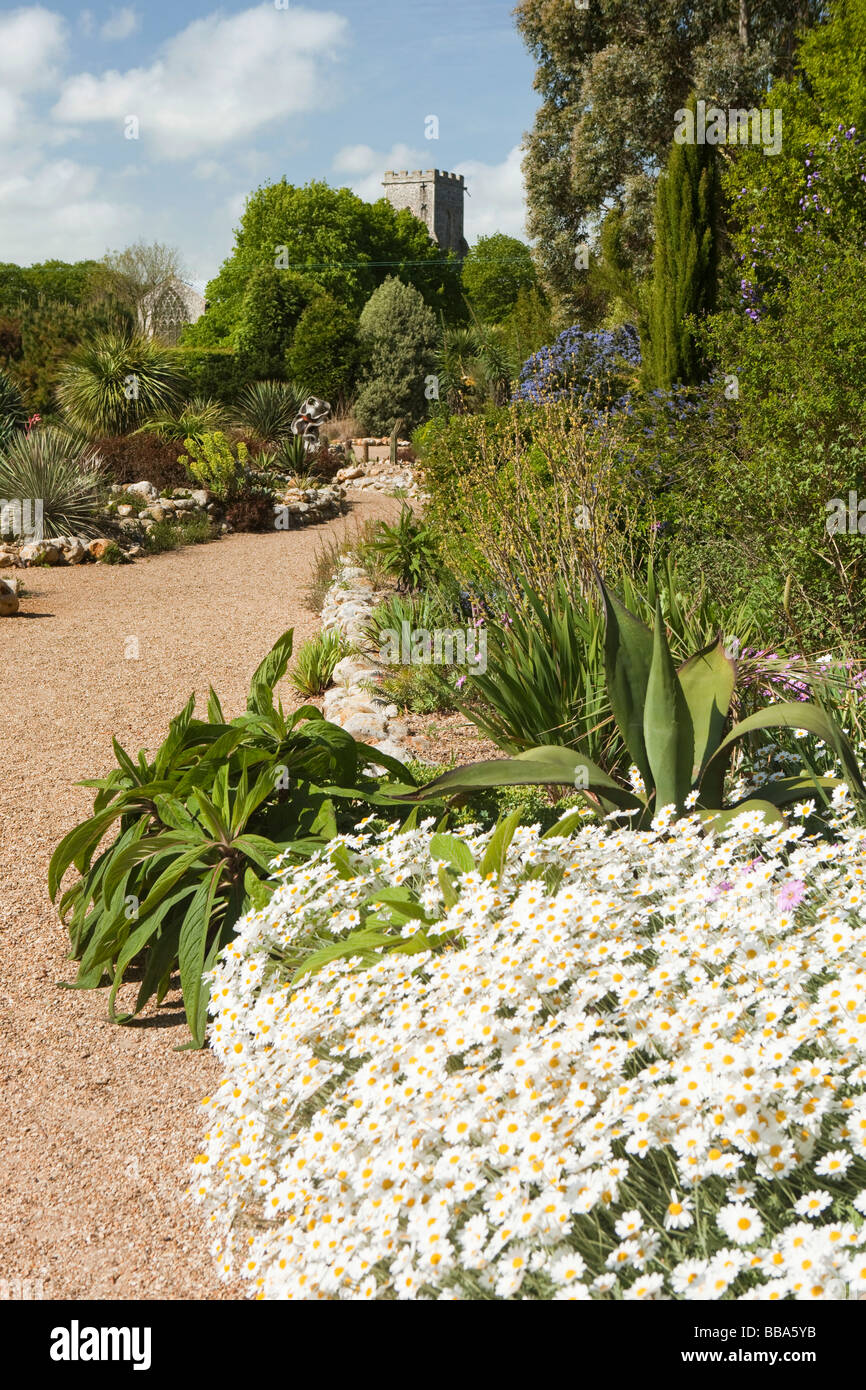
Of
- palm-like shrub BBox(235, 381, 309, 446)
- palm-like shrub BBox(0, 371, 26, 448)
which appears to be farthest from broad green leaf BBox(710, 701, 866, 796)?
palm-like shrub BBox(235, 381, 309, 446)

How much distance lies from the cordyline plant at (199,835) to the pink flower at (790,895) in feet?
Answer: 4.62

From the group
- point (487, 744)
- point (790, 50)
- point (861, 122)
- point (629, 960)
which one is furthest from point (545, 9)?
point (629, 960)

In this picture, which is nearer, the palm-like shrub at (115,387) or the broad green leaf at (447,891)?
the broad green leaf at (447,891)

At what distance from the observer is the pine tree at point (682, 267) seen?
1053 centimetres

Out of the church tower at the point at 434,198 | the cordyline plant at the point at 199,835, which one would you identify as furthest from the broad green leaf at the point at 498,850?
the church tower at the point at 434,198

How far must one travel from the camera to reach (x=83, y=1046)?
2.96m

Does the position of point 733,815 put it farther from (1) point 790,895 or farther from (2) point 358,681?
(2) point 358,681

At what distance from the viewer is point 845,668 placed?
12.8 feet

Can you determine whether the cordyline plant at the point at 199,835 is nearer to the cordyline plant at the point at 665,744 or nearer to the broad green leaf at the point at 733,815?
the cordyline plant at the point at 665,744

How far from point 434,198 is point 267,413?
4056 centimetres

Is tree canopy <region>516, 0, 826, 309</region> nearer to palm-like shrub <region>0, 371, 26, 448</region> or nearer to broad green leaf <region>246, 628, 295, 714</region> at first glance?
palm-like shrub <region>0, 371, 26, 448</region>

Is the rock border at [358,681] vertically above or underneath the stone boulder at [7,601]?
underneath

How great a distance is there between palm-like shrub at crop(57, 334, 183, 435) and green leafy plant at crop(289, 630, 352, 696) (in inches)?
466

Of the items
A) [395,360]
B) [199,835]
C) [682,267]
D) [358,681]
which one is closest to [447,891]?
[199,835]
